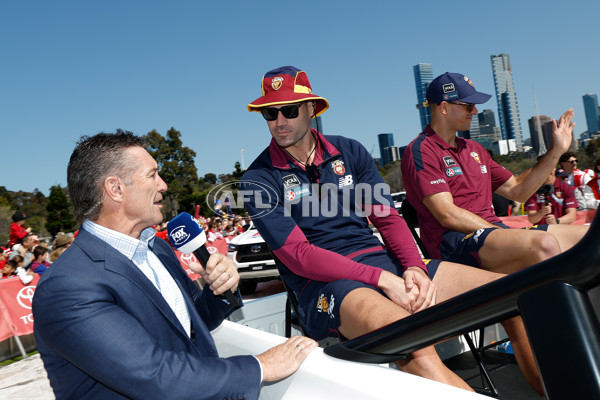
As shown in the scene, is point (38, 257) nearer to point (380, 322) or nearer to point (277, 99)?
point (277, 99)

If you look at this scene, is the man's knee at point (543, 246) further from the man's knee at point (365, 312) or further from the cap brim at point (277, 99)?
the cap brim at point (277, 99)

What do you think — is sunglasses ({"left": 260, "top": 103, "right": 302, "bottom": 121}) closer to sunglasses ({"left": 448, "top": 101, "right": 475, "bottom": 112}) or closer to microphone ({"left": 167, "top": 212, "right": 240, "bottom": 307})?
microphone ({"left": 167, "top": 212, "right": 240, "bottom": 307})

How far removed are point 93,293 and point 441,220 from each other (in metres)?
2.00

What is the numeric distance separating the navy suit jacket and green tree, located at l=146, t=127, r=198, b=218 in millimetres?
47524

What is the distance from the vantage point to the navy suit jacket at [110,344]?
1391mm

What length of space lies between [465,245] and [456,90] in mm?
1030

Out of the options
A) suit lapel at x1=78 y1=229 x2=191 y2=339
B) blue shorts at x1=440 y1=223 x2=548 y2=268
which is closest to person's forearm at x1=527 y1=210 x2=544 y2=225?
blue shorts at x1=440 y1=223 x2=548 y2=268

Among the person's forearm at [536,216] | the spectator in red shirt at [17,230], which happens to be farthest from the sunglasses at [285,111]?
the spectator in red shirt at [17,230]

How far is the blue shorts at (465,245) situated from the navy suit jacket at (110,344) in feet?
5.20

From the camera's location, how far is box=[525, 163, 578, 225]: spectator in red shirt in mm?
6871

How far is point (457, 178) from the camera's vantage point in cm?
304

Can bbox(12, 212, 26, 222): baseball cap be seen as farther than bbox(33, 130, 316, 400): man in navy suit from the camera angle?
Yes

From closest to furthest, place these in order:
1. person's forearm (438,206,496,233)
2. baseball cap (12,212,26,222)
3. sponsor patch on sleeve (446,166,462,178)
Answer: person's forearm (438,206,496,233), sponsor patch on sleeve (446,166,462,178), baseball cap (12,212,26,222)

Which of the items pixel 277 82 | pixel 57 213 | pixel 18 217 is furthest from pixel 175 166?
pixel 277 82
